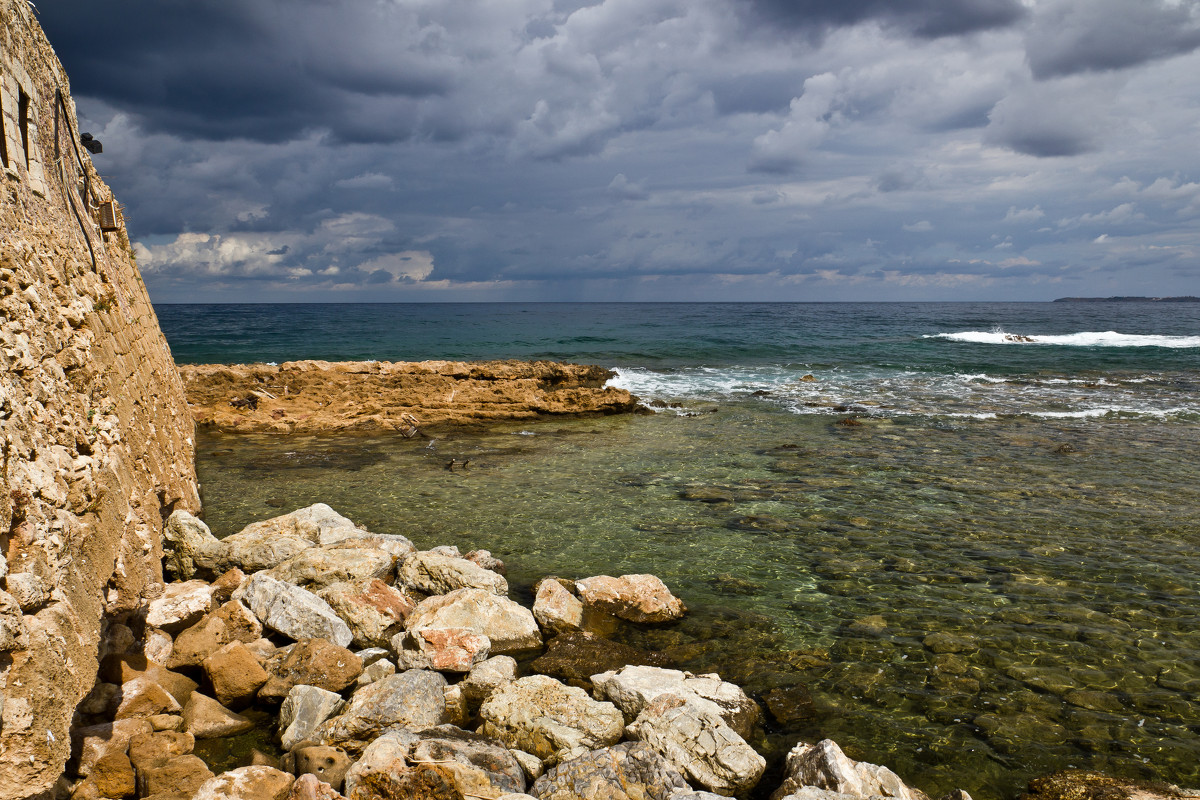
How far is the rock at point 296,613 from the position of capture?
6.18 metres

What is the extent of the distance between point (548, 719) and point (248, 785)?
6.83ft

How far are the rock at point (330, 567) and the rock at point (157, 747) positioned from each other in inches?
98.7

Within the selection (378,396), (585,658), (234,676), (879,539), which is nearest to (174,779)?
(234,676)

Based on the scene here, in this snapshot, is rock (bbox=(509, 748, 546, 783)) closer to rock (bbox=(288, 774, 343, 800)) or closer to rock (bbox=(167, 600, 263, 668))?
rock (bbox=(288, 774, 343, 800))

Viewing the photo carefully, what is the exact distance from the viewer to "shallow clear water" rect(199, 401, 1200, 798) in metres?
5.39

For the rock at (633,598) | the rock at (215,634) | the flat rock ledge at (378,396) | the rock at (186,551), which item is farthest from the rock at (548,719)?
the flat rock ledge at (378,396)

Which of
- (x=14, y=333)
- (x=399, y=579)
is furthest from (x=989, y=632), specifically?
(x=14, y=333)

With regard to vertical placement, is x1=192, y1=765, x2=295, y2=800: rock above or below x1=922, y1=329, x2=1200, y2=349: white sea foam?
below

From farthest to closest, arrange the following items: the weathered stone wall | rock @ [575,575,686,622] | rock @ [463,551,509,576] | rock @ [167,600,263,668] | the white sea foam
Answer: the white sea foam, rock @ [463,551,509,576], rock @ [575,575,686,622], rock @ [167,600,263,668], the weathered stone wall

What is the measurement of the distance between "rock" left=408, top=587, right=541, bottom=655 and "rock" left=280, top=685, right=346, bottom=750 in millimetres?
1209

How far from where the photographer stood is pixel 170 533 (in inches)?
303

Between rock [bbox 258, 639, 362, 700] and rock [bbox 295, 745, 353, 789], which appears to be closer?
rock [bbox 295, 745, 353, 789]

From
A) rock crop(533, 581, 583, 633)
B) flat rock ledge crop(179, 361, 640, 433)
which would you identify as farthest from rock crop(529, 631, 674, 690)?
flat rock ledge crop(179, 361, 640, 433)

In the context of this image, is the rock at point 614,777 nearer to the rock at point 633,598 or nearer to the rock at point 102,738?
the rock at point 633,598
